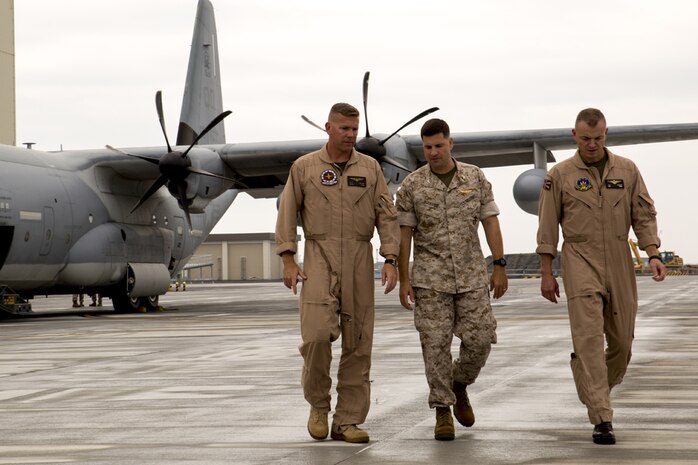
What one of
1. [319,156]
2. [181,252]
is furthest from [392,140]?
[319,156]

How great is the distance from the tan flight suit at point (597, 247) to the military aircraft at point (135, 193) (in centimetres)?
1746

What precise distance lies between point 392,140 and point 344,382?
19.2 m

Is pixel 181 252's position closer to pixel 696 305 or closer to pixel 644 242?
pixel 696 305

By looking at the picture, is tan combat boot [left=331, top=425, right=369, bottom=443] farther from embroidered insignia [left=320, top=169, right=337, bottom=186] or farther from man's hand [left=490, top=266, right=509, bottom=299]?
embroidered insignia [left=320, top=169, right=337, bottom=186]

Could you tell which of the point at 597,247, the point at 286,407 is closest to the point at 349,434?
the point at 286,407

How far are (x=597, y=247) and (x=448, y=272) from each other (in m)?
0.90

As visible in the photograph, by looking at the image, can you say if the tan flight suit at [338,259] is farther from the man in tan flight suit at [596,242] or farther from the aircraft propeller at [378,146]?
the aircraft propeller at [378,146]

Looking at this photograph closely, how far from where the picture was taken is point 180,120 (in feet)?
104

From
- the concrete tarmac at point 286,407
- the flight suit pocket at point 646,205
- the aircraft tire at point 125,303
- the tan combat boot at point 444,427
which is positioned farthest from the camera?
the aircraft tire at point 125,303

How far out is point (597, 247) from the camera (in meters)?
6.45

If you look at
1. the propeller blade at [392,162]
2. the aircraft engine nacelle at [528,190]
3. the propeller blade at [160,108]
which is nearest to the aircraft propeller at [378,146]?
the propeller blade at [392,162]

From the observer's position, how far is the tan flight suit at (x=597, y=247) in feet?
20.8

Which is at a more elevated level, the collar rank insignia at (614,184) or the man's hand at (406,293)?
the collar rank insignia at (614,184)

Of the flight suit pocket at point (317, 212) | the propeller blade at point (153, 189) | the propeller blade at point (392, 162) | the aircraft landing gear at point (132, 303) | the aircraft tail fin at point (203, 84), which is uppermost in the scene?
the aircraft tail fin at point (203, 84)
